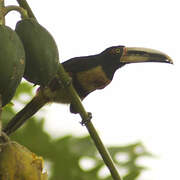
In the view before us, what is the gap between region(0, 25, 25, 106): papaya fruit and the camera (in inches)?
66.6

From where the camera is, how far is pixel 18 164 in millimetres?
1653

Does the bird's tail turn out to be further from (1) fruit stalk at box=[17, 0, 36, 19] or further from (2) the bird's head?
(1) fruit stalk at box=[17, 0, 36, 19]

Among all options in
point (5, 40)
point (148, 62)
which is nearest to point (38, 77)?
point (5, 40)

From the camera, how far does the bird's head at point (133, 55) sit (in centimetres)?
445

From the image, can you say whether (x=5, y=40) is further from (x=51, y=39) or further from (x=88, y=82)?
(x=88, y=82)

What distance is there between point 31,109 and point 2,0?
113 inches

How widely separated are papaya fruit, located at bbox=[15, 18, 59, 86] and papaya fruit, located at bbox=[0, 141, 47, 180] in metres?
0.31

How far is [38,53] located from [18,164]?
44 cm

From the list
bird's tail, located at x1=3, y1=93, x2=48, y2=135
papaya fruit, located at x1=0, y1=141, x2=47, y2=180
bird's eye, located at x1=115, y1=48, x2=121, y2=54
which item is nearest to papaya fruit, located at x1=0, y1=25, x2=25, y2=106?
papaya fruit, located at x1=0, y1=141, x2=47, y2=180

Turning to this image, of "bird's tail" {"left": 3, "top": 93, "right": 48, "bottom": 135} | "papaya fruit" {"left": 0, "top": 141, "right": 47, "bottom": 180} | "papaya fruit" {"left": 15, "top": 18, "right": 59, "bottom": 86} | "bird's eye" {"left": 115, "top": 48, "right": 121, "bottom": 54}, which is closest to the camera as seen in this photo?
"papaya fruit" {"left": 0, "top": 141, "right": 47, "bottom": 180}

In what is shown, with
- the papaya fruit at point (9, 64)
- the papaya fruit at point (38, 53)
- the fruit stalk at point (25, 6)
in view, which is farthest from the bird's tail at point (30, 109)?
the papaya fruit at point (9, 64)

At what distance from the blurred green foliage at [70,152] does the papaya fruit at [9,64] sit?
10.0 feet

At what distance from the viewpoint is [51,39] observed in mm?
2016

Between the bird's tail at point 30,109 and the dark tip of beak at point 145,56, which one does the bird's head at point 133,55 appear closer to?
the dark tip of beak at point 145,56
